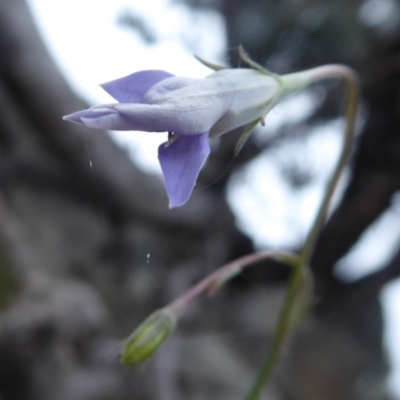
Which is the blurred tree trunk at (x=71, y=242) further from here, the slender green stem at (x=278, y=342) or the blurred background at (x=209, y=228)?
the slender green stem at (x=278, y=342)

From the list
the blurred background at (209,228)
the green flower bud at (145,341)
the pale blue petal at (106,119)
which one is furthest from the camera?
the blurred background at (209,228)

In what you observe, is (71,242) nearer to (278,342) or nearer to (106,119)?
(278,342)

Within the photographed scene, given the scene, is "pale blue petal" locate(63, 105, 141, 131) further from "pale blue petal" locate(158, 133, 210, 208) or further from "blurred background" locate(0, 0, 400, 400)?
"blurred background" locate(0, 0, 400, 400)

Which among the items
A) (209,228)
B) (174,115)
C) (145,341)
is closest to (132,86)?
(174,115)

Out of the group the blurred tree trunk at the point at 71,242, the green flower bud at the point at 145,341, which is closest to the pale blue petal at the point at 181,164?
the green flower bud at the point at 145,341

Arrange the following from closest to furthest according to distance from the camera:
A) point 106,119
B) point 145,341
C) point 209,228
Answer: point 106,119 < point 145,341 < point 209,228

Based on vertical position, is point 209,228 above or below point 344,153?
below

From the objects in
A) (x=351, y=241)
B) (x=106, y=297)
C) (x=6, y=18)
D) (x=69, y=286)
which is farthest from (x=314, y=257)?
(x=6, y=18)
